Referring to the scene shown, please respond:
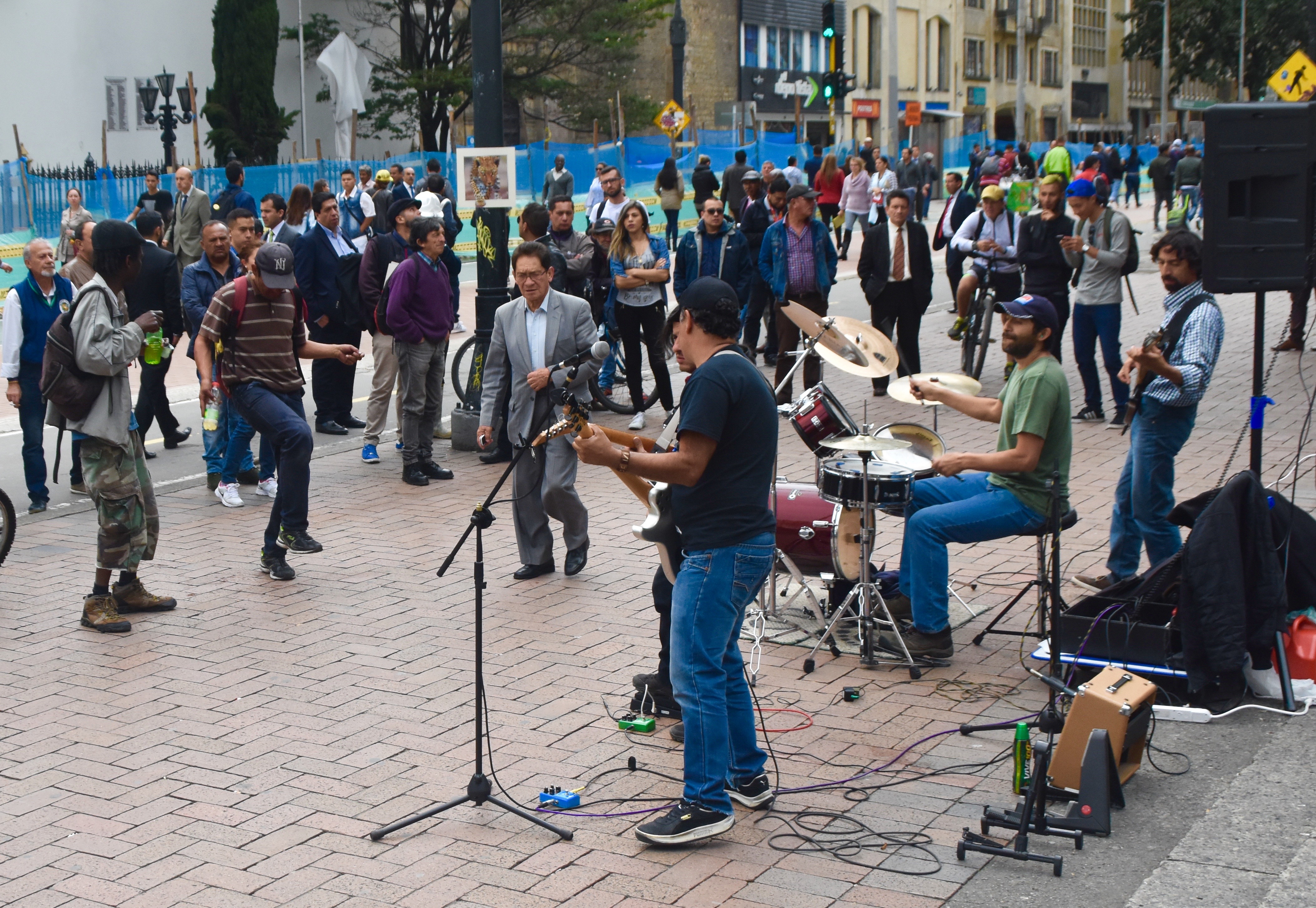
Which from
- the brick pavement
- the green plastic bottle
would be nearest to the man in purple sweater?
the brick pavement

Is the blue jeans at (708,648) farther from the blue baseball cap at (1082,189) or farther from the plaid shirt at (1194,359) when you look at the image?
the blue baseball cap at (1082,189)

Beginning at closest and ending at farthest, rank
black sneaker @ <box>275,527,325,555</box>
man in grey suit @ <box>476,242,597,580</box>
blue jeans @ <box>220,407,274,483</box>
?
man in grey suit @ <box>476,242,597,580</box> < black sneaker @ <box>275,527,325,555</box> < blue jeans @ <box>220,407,274,483</box>

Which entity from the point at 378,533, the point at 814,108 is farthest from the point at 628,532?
the point at 814,108

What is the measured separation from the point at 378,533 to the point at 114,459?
2310mm

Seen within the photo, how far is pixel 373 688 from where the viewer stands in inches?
259

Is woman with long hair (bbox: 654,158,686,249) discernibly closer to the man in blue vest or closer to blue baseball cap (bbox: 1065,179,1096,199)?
blue baseball cap (bbox: 1065,179,1096,199)

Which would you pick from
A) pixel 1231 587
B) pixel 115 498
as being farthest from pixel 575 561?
pixel 1231 587

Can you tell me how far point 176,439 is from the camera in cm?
1215

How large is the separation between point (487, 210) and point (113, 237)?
5.00 metres

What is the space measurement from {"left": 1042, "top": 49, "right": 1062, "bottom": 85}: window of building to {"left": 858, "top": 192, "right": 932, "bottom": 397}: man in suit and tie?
221ft

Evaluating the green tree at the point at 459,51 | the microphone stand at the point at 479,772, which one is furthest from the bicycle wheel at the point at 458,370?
the green tree at the point at 459,51

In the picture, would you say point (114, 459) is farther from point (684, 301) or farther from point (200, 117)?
point (200, 117)

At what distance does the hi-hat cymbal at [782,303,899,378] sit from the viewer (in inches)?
279

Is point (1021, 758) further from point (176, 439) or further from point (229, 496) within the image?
point (176, 439)
